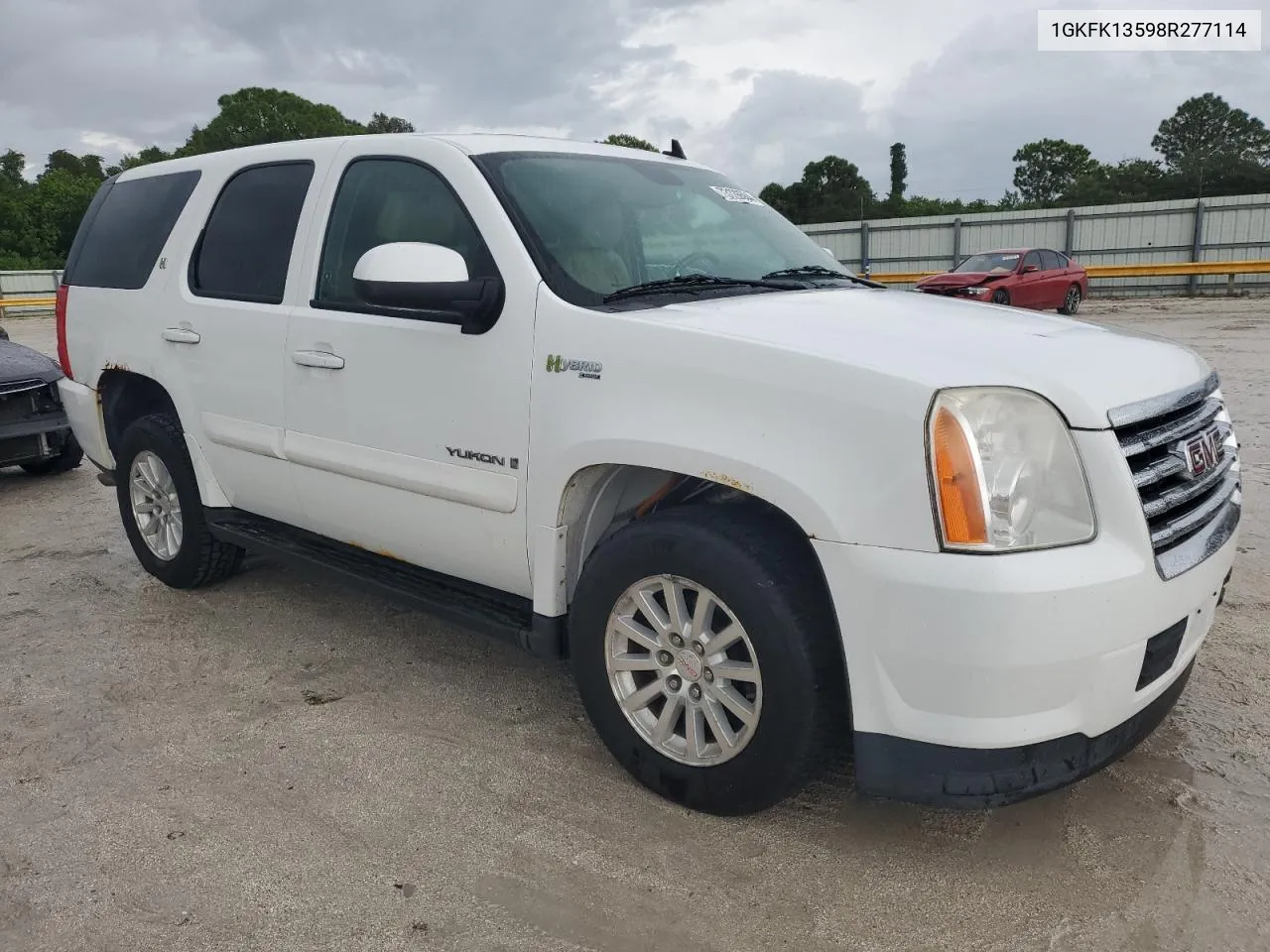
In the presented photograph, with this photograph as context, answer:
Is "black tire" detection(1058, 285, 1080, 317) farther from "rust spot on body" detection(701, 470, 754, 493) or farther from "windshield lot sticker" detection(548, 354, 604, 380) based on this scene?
"rust spot on body" detection(701, 470, 754, 493)

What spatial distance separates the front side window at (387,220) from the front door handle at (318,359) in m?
0.18

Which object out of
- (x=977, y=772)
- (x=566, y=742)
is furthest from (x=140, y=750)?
(x=977, y=772)

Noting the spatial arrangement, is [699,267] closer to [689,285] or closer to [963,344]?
[689,285]

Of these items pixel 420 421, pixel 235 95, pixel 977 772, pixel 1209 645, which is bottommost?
pixel 1209 645

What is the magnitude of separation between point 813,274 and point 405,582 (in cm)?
178

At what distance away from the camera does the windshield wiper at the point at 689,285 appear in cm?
296

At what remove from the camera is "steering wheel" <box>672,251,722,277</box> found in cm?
321

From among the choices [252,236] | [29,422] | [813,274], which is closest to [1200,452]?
[813,274]

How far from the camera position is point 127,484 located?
4801 millimetres

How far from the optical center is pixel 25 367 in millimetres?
7242

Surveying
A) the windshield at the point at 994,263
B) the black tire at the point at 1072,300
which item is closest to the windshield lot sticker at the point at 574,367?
→ the windshield at the point at 994,263

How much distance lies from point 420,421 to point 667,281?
2.94ft

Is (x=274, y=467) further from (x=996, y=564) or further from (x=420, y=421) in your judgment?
(x=996, y=564)

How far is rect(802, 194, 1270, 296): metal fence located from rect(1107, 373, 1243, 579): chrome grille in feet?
83.8
